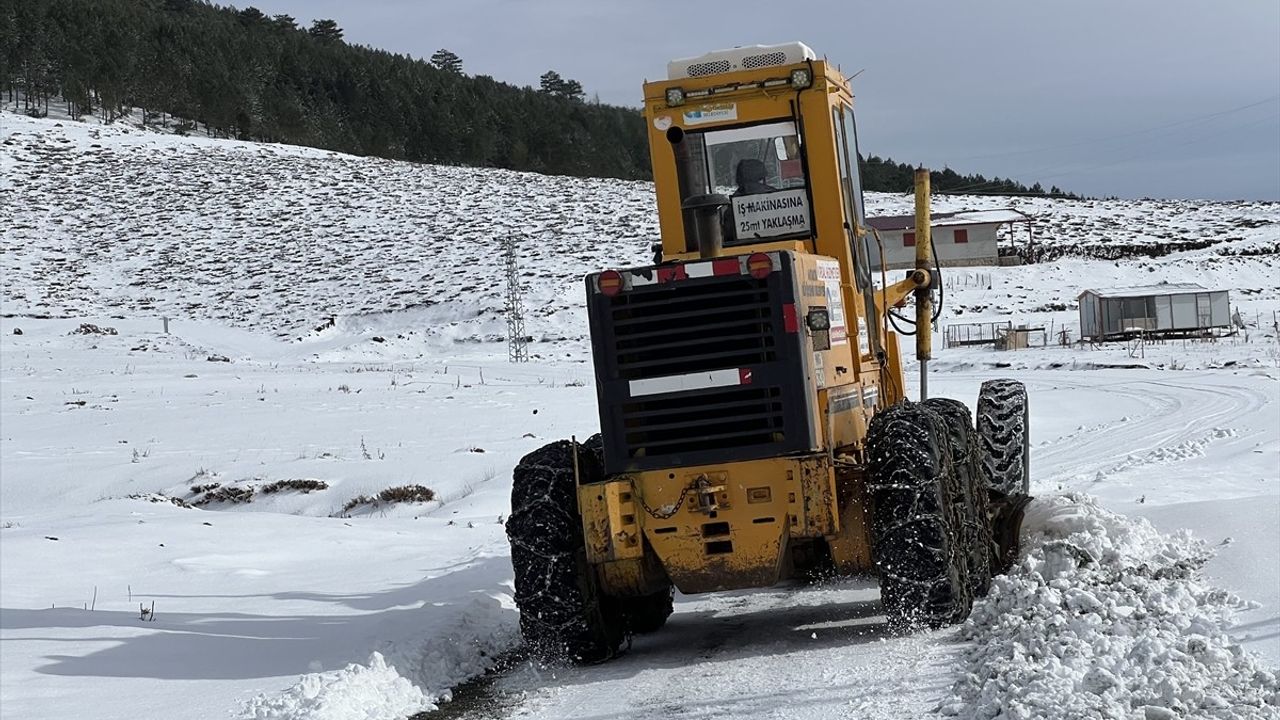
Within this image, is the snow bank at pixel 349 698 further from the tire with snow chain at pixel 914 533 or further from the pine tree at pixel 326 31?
the pine tree at pixel 326 31

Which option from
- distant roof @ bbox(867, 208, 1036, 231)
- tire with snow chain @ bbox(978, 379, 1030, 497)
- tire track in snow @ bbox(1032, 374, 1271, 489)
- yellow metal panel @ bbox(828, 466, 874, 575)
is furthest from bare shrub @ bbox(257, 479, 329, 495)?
distant roof @ bbox(867, 208, 1036, 231)

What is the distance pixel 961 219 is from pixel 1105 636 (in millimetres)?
69558

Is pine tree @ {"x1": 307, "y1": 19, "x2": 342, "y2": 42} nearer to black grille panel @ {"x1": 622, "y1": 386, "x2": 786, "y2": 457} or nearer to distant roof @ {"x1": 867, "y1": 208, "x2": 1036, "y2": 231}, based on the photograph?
distant roof @ {"x1": 867, "y1": 208, "x2": 1036, "y2": 231}

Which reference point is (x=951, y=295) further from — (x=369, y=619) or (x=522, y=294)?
(x=369, y=619)

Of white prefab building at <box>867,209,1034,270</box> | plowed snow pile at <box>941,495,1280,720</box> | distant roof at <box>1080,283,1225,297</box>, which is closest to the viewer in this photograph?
plowed snow pile at <box>941,495,1280,720</box>

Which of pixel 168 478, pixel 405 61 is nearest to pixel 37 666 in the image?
pixel 168 478

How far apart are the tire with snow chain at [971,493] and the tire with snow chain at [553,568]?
2.29m

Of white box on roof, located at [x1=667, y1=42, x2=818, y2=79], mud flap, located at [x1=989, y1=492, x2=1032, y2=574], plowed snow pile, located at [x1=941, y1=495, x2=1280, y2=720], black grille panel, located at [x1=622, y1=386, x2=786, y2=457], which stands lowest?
plowed snow pile, located at [x1=941, y1=495, x2=1280, y2=720]

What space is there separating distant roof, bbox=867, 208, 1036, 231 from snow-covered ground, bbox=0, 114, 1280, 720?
21.1m

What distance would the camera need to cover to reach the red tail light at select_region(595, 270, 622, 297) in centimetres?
820

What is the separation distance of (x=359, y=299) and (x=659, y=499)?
50250mm

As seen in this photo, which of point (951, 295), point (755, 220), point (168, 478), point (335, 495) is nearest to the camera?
point (755, 220)

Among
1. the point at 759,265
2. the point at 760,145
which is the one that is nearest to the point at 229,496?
the point at 760,145

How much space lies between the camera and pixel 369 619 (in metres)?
10.0
